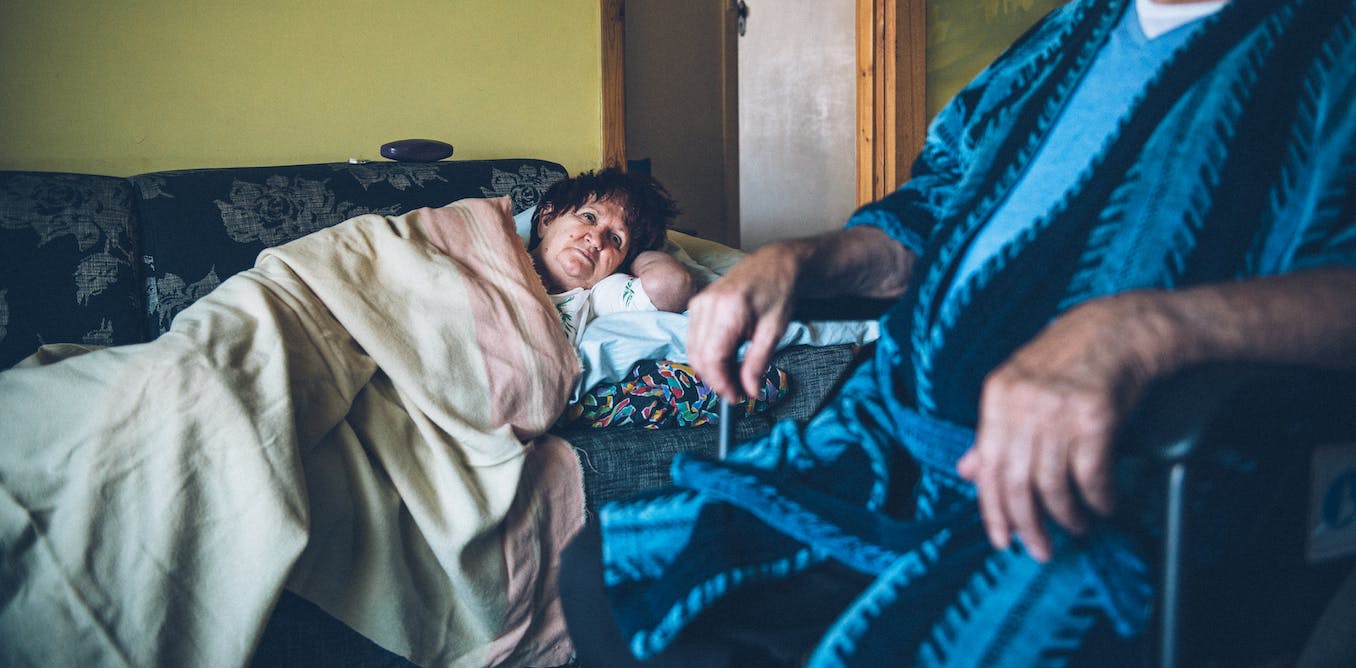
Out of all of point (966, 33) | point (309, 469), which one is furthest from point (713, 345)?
point (966, 33)

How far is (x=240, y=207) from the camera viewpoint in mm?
1779

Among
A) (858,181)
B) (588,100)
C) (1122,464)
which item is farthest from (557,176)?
(1122,464)

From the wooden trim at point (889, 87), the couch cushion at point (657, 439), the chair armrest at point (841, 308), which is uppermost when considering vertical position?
the wooden trim at point (889, 87)

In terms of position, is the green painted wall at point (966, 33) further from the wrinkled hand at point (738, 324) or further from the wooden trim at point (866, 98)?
the wrinkled hand at point (738, 324)

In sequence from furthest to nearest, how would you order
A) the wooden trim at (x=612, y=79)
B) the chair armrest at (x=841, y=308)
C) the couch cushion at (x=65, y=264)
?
the wooden trim at (x=612, y=79) < the couch cushion at (x=65, y=264) < the chair armrest at (x=841, y=308)

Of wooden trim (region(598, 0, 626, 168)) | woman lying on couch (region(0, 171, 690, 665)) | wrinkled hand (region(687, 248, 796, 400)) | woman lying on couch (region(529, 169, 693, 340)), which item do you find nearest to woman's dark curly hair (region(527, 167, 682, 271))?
woman lying on couch (region(529, 169, 693, 340))

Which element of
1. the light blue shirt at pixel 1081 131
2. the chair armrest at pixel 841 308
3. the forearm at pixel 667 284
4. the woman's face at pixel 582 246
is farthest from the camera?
the woman's face at pixel 582 246

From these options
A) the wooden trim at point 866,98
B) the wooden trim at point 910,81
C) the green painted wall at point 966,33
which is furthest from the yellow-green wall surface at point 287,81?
the green painted wall at point 966,33

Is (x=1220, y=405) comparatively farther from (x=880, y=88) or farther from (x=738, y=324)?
(x=880, y=88)

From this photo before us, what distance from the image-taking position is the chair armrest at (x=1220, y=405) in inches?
16.0

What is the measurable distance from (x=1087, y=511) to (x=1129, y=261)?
251mm

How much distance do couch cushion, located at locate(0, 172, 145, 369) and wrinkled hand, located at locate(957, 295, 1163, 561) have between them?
1.69 m

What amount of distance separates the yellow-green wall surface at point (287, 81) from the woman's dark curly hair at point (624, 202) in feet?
1.89

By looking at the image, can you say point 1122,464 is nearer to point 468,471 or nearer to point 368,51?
point 468,471
